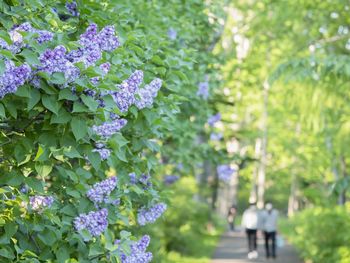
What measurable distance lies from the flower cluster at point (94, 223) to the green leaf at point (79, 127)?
740mm

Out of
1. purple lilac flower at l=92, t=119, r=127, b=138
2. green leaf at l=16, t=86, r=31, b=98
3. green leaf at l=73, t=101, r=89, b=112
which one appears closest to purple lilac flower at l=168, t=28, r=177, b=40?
purple lilac flower at l=92, t=119, r=127, b=138

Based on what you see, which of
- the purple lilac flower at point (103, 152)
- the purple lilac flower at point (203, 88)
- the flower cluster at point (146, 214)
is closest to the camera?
the purple lilac flower at point (103, 152)

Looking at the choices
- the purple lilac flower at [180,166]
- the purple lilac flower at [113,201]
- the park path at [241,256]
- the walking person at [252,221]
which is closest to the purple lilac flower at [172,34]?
the purple lilac flower at [180,166]

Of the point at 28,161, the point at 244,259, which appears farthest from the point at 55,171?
the point at 244,259

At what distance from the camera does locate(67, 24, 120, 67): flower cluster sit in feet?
13.1

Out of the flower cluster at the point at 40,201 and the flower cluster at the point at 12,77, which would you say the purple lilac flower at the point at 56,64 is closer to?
the flower cluster at the point at 12,77

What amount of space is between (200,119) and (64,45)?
765 centimetres

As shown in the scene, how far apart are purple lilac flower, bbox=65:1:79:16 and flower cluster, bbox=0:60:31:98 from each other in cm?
162

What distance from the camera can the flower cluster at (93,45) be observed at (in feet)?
13.1

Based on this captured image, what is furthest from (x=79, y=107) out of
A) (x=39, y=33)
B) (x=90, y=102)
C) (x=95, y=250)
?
(x=95, y=250)

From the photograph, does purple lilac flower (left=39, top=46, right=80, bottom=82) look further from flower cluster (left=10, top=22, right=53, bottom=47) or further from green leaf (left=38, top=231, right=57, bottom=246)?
green leaf (left=38, top=231, right=57, bottom=246)

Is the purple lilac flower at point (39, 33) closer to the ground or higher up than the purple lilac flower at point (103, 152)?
higher up

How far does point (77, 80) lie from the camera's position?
385cm

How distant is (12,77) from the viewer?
3.72m
